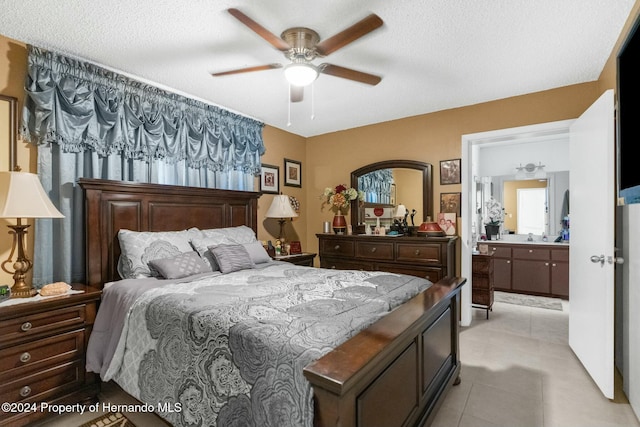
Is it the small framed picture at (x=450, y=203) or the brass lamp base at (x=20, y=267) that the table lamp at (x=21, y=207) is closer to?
the brass lamp base at (x=20, y=267)

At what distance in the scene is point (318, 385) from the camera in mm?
998

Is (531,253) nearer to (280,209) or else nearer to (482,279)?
(482,279)

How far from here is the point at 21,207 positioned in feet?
6.40

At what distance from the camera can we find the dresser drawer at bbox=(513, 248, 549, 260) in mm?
4703

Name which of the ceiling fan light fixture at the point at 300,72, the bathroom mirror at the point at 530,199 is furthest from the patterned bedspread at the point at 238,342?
the bathroom mirror at the point at 530,199

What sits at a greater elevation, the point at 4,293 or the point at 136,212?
the point at 136,212

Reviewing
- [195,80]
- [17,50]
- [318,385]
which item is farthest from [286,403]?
[17,50]

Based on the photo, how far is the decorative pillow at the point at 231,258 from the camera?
8.79ft

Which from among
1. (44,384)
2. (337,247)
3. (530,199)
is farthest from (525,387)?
(530,199)

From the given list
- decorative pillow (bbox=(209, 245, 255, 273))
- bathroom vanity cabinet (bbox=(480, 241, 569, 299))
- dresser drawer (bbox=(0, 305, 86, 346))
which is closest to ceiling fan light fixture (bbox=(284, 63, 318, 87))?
decorative pillow (bbox=(209, 245, 255, 273))

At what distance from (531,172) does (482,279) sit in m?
2.59

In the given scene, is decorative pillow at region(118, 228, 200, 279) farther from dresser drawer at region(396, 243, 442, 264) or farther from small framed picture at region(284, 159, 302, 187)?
dresser drawer at region(396, 243, 442, 264)

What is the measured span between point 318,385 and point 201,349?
73cm

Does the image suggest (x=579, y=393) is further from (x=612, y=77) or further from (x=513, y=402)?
(x=612, y=77)
